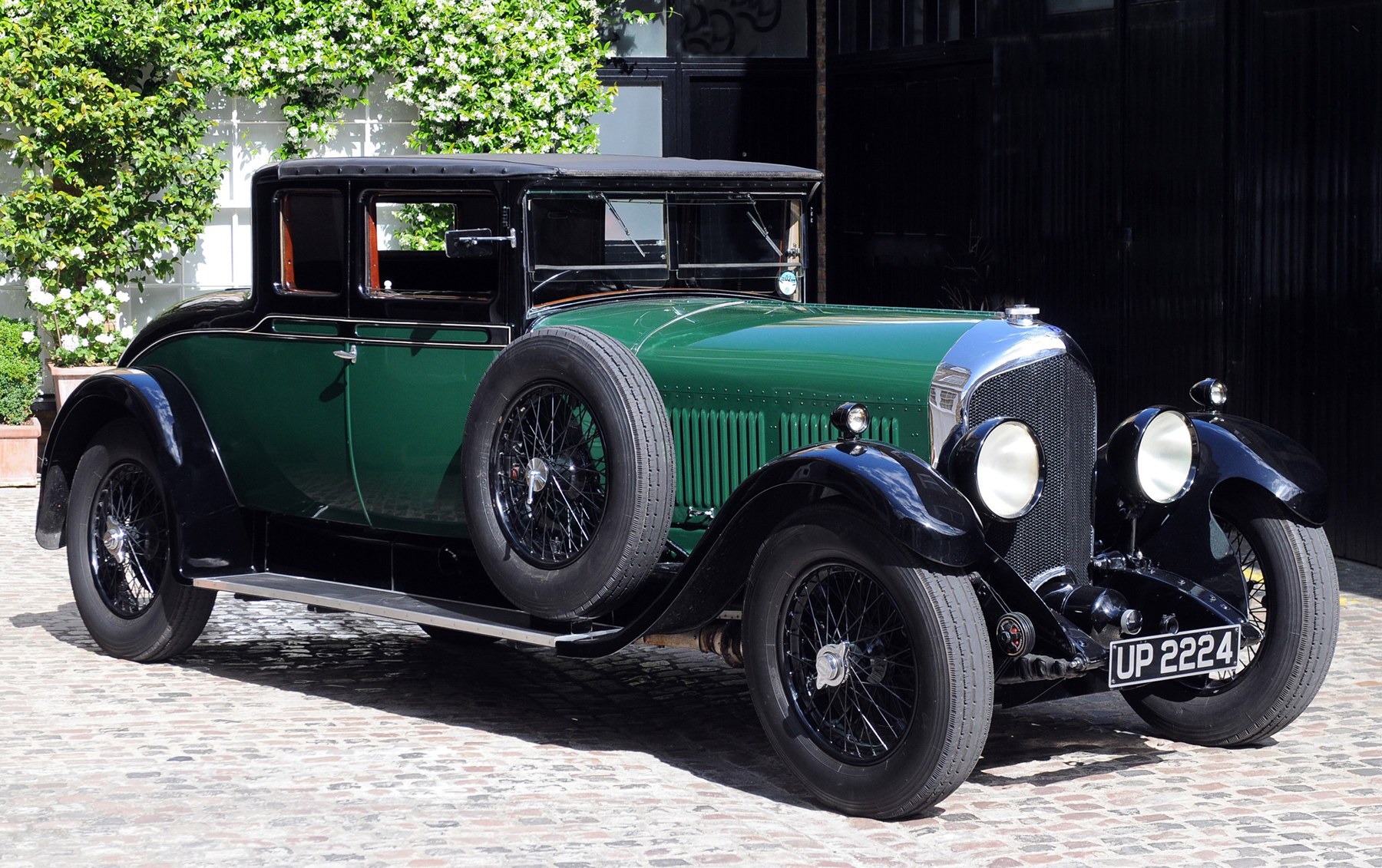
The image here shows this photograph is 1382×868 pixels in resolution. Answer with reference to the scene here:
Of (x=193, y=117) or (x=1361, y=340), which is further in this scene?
(x=193, y=117)

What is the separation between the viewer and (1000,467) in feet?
16.0

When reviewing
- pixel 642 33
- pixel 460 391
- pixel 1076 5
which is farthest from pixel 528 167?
pixel 642 33

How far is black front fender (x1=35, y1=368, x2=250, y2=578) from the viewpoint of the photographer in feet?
21.1

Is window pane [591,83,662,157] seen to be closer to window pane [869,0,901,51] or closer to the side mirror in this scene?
window pane [869,0,901,51]

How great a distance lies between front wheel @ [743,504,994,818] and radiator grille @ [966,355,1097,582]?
54cm

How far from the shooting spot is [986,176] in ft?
37.3

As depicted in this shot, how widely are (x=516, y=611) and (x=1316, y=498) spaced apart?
248 cm

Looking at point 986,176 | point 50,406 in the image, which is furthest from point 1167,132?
point 50,406

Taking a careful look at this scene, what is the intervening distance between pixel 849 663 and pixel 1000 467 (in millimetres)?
682

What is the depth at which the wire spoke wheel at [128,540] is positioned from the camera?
6727 mm

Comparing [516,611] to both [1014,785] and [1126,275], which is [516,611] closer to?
[1014,785]

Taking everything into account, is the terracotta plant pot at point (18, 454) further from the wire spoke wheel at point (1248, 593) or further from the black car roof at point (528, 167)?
the wire spoke wheel at point (1248, 593)

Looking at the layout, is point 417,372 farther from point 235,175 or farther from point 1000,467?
point 235,175

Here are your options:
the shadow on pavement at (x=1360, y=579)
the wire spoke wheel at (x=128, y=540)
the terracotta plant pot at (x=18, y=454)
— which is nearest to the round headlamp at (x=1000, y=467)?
the wire spoke wheel at (x=128, y=540)
